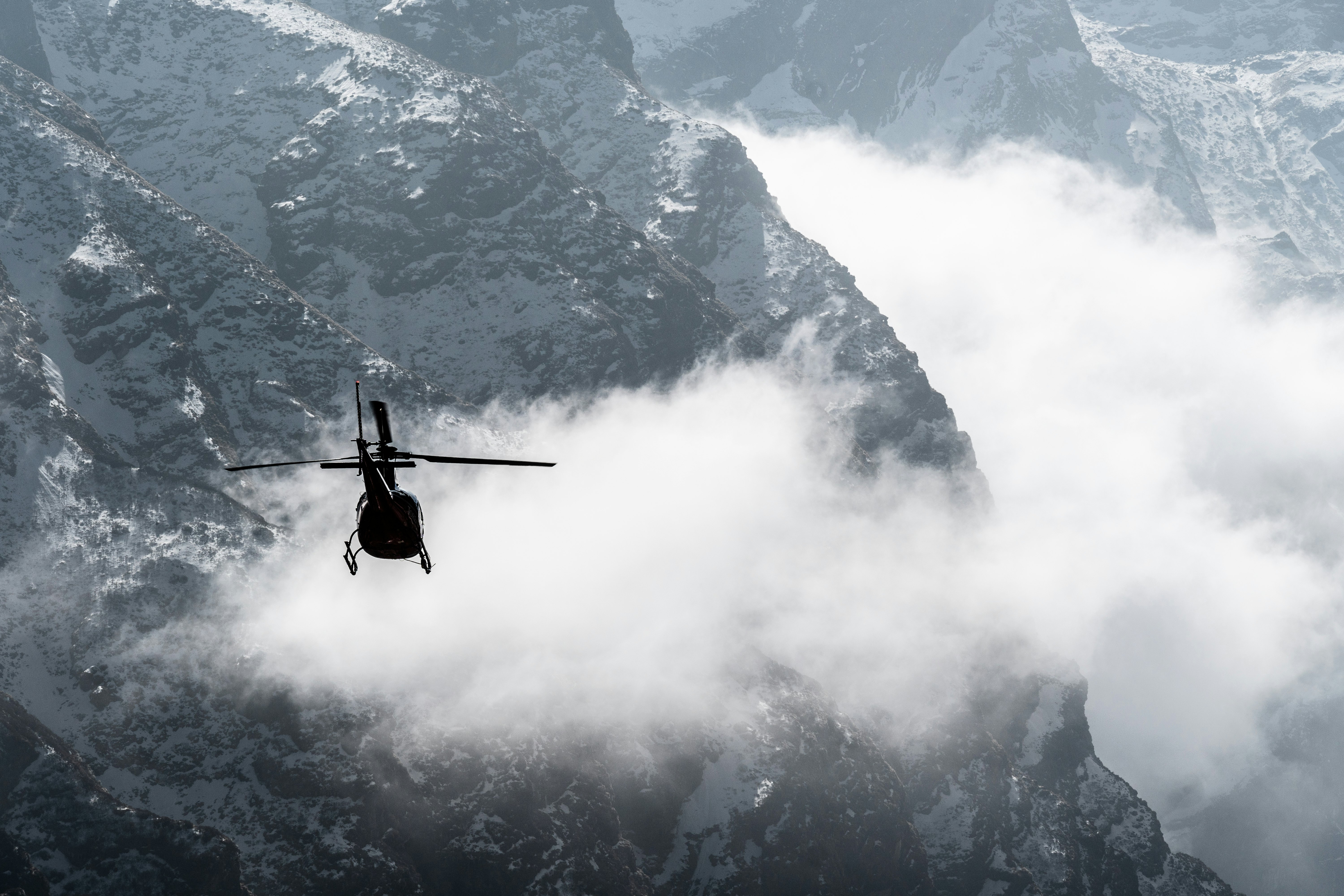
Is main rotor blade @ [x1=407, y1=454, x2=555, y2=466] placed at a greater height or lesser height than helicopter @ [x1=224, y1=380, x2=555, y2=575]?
greater

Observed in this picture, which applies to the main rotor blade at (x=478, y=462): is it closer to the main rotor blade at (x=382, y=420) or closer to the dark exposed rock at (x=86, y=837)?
the main rotor blade at (x=382, y=420)

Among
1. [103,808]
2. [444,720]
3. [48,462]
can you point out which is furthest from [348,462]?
[48,462]

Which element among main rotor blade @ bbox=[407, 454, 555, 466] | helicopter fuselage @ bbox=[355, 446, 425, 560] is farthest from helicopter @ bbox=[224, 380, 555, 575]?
main rotor blade @ bbox=[407, 454, 555, 466]

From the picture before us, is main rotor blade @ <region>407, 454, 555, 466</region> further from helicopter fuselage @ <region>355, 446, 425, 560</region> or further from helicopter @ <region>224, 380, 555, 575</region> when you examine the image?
helicopter fuselage @ <region>355, 446, 425, 560</region>

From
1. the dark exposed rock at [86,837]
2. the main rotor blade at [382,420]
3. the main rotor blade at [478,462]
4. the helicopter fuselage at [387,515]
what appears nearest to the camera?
the main rotor blade at [478,462]

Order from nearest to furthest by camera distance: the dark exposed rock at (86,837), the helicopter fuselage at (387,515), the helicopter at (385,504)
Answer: the helicopter at (385,504) → the helicopter fuselage at (387,515) → the dark exposed rock at (86,837)

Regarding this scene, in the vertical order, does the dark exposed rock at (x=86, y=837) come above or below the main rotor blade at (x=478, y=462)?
below

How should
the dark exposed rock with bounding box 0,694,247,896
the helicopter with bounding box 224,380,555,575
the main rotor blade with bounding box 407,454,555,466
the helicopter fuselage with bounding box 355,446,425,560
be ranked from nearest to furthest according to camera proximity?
the main rotor blade with bounding box 407,454,555,466, the helicopter with bounding box 224,380,555,575, the helicopter fuselage with bounding box 355,446,425,560, the dark exposed rock with bounding box 0,694,247,896

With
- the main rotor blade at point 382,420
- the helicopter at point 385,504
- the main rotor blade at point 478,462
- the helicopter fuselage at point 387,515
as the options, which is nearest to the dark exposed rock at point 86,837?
the helicopter at point 385,504

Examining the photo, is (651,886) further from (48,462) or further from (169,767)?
(48,462)
